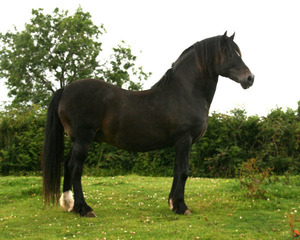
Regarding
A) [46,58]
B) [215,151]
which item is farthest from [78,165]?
[46,58]

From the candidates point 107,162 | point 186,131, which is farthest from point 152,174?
point 186,131

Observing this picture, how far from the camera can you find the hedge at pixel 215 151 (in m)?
11.9

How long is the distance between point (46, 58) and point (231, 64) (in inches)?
1137

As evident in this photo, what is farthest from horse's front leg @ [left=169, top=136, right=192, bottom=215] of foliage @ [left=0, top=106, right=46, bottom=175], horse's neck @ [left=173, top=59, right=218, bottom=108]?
foliage @ [left=0, top=106, right=46, bottom=175]

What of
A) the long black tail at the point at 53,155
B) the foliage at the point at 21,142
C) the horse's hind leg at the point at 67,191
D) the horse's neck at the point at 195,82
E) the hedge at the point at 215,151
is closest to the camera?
the long black tail at the point at 53,155

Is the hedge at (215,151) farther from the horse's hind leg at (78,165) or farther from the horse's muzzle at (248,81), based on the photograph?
the horse's hind leg at (78,165)

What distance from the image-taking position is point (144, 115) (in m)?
6.51

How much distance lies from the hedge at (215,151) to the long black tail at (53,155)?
5.79 meters

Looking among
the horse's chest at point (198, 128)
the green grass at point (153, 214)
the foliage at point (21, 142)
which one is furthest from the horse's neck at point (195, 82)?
the foliage at point (21, 142)

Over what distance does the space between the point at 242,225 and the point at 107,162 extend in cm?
761

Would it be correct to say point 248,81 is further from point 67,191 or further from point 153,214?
point 67,191

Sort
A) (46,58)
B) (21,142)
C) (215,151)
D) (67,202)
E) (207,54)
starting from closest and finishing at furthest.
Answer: (207,54) → (67,202) → (215,151) → (21,142) → (46,58)

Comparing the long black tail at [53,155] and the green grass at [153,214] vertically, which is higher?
the long black tail at [53,155]

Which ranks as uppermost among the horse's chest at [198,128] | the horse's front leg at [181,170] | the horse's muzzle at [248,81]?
the horse's muzzle at [248,81]
